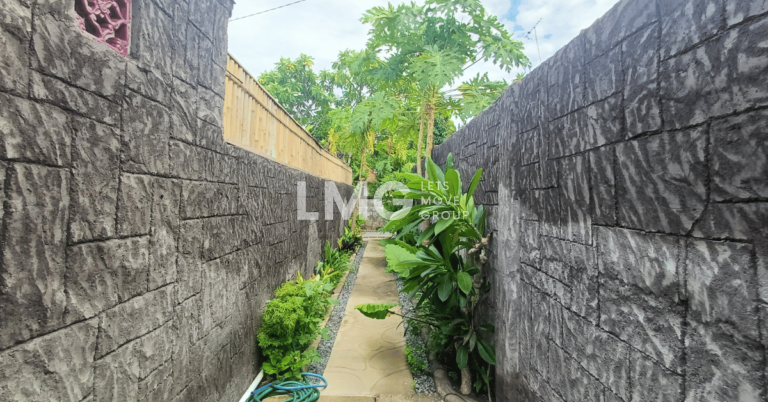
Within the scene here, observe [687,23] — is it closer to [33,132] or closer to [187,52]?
[33,132]

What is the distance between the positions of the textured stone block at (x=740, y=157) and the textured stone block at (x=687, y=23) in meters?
0.22

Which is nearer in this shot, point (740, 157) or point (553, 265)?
point (740, 157)

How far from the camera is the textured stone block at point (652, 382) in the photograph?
31.8 inches

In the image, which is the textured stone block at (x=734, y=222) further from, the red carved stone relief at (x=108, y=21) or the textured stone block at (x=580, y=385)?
the red carved stone relief at (x=108, y=21)

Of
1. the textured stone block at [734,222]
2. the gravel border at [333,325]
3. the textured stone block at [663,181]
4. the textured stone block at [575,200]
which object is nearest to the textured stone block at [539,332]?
the textured stone block at [575,200]

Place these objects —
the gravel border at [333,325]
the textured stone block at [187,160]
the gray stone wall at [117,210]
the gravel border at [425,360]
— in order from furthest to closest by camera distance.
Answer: the gravel border at [333,325] < the gravel border at [425,360] < the textured stone block at [187,160] < the gray stone wall at [117,210]

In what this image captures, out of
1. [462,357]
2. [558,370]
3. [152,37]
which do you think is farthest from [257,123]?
[558,370]

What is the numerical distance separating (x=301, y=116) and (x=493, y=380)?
15042mm

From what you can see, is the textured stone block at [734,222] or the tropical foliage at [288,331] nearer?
the textured stone block at [734,222]

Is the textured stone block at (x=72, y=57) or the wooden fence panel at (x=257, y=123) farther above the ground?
the wooden fence panel at (x=257, y=123)

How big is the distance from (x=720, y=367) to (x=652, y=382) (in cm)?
21

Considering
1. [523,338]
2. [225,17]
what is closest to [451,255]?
[523,338]

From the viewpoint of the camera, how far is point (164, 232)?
128 cm

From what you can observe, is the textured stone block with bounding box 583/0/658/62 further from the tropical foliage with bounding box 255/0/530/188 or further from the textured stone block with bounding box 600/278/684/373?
the tropical foliage with bounding box 255/0/530/188
